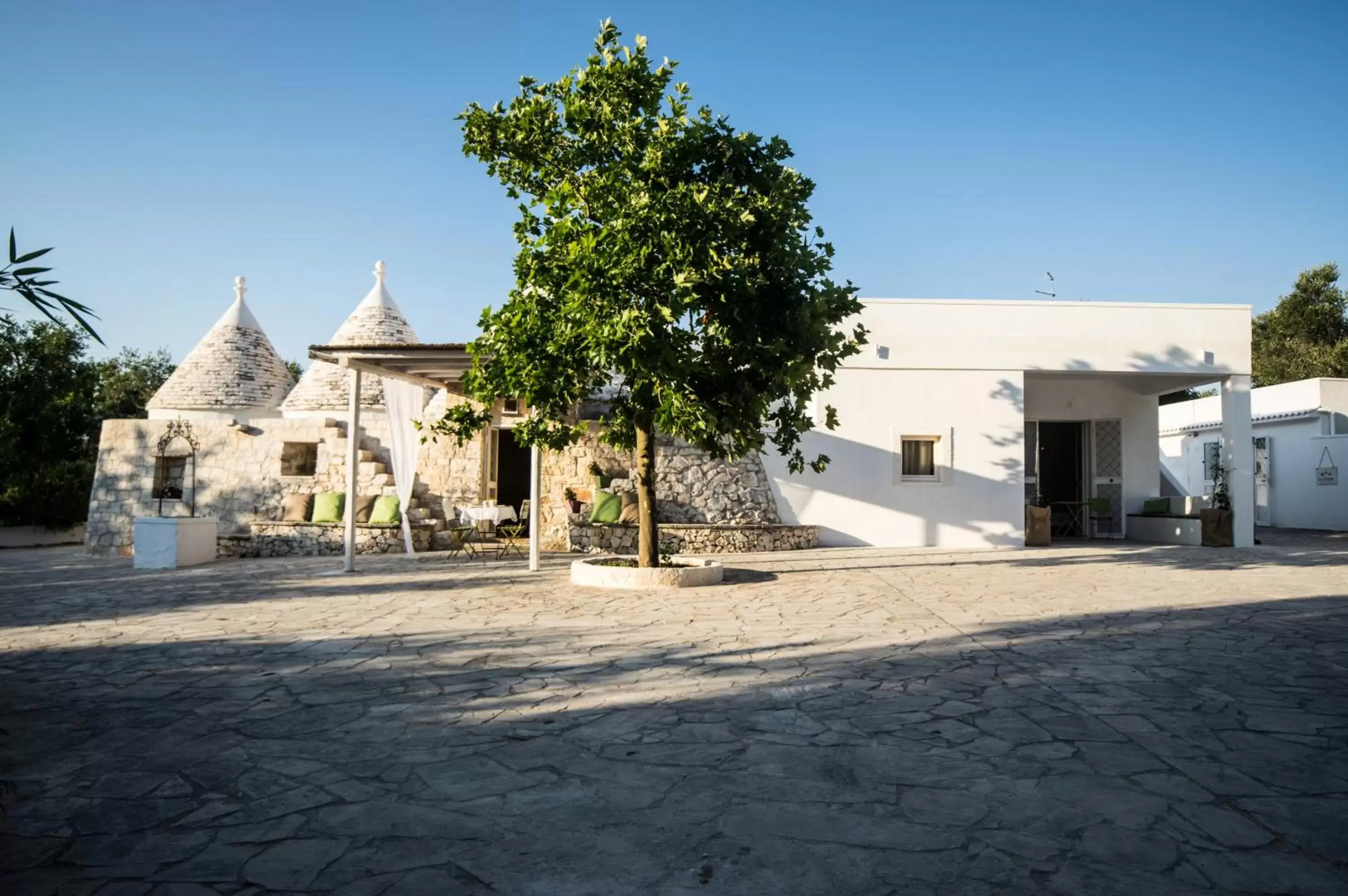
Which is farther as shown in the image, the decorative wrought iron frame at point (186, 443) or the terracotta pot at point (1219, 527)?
the decorative wrought iron frame at point (186, 443)

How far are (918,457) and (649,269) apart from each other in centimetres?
886

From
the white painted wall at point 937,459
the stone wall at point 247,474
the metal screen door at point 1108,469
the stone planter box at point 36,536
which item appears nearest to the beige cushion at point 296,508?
the stone wall at point 247,474

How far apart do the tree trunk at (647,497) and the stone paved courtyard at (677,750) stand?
2.24 m

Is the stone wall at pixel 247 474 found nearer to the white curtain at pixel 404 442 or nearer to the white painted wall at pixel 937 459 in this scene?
the white curtain at pixel 404 442

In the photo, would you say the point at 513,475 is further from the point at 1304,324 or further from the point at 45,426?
the point at 1304,324

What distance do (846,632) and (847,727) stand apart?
275 cm

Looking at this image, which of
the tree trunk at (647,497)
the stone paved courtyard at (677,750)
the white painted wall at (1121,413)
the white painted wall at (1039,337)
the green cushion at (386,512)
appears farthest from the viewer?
the white painted wall at (1121,413)

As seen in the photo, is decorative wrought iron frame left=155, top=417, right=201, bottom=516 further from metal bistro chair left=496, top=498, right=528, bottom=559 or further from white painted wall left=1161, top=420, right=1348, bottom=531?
white painted wall left=1161, top=420, right=1348, bottom=531

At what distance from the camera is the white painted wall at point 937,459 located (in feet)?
52.3

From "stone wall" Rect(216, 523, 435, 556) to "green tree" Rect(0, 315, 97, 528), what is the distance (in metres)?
9.33

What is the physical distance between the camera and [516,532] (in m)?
13.9

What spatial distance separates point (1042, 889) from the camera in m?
2.61

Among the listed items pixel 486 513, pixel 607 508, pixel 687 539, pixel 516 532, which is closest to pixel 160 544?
pixel 486 513

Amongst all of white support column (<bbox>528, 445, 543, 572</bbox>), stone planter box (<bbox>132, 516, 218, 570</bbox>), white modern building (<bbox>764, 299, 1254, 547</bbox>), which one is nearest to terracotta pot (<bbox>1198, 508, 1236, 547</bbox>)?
white modern building (<bbox>764, 299, 1254, 547</bbox>)
